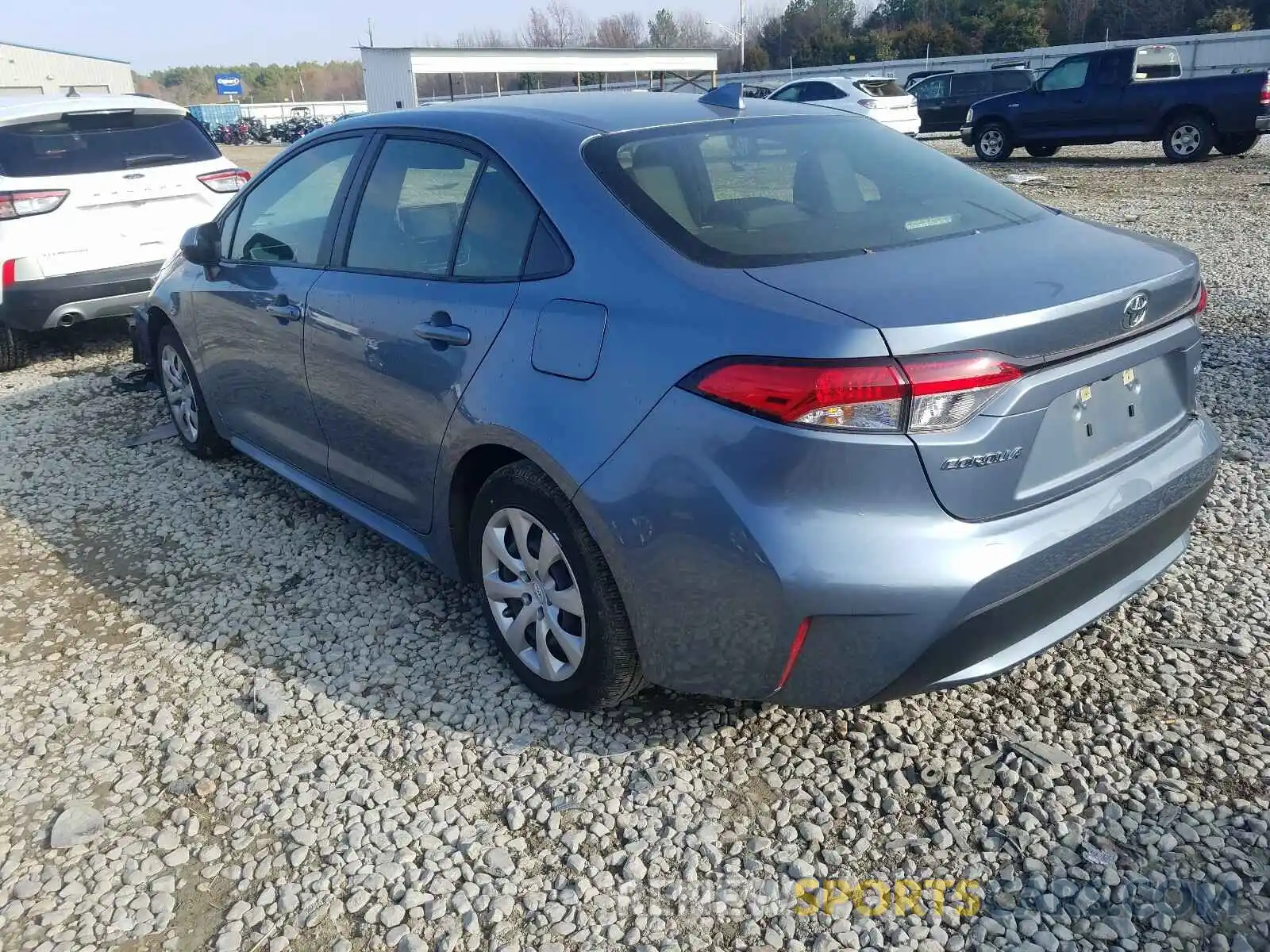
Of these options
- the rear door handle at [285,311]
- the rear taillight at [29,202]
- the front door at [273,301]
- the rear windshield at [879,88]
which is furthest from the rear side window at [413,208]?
the rear windshield at [879,88]

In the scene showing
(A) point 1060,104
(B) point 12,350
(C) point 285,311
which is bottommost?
(B) point 12,350

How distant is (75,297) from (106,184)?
0.82 metres

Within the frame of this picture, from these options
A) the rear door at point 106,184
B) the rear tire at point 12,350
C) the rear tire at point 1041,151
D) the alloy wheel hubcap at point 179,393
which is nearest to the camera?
the alloy wheel hubcap at point 179,393

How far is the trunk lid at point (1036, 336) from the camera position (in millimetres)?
2154

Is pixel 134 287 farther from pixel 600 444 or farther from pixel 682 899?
pixel 682 899

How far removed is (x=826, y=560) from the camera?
2.17m

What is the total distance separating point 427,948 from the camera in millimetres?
2199

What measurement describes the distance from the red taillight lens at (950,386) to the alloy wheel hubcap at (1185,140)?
1650 cm

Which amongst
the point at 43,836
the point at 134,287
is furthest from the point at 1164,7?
the point at 43,836

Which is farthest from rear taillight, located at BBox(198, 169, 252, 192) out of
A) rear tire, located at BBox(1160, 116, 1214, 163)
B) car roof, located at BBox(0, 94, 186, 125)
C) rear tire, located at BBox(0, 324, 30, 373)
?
rear tire, located at BBox(1160, 116, 1214, 163)

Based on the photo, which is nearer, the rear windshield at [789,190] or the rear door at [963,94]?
the rear windshield at [789,190]

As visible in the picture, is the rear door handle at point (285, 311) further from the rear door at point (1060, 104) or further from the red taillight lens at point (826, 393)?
the rear door at point (1060, 104)

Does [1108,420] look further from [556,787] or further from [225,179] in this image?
[225,179]

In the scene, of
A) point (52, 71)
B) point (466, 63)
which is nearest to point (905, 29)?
point (466, 63)
